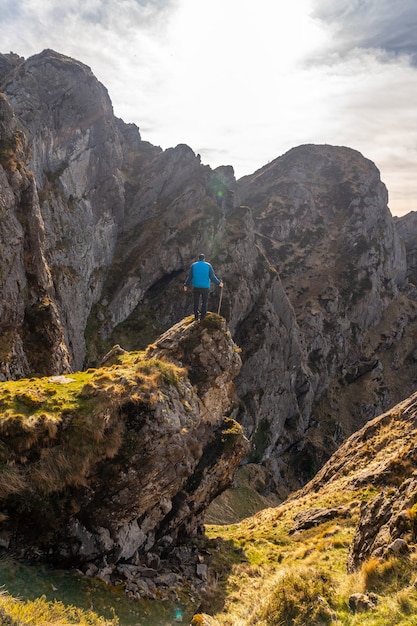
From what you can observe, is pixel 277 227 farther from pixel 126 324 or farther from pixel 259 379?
pixel 126 324

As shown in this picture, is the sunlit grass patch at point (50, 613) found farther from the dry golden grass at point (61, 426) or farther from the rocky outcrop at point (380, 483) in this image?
the rocky outcrop at point (380, 483)

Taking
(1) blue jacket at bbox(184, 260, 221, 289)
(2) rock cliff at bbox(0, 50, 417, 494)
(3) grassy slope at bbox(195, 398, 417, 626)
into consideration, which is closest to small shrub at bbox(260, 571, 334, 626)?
(3) grassy slope at bbox(195, 398, 417, 626)

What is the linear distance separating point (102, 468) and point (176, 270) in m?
66.6

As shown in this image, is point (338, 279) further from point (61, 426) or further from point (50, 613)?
point (50, 613)

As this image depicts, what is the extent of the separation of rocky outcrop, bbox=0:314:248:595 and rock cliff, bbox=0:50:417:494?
49.2 feet

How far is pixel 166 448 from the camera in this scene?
14531 millimetres

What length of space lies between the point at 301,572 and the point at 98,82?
97.6 m

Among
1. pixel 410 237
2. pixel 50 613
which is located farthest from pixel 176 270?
pixel 410 237

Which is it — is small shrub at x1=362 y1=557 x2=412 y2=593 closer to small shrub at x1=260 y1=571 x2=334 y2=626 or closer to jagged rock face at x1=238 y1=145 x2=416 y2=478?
small shrub at x1=260 y1=571 x2=334 y2=626

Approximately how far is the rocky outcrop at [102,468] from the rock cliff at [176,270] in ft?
49.2

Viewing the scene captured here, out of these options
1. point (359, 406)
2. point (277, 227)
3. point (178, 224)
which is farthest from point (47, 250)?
point (277, 227)

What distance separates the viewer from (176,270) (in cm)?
7800

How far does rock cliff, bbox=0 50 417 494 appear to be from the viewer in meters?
34.6

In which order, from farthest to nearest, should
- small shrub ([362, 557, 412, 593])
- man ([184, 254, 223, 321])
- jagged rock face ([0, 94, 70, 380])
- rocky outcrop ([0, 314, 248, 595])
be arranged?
jagged rock face ([0, 94, 70, 380]), man ([184, 254, 223, 321]), rocky outcrop ([0, 314, 248, 595]), small shrub ([362, 557, 412, 593])
